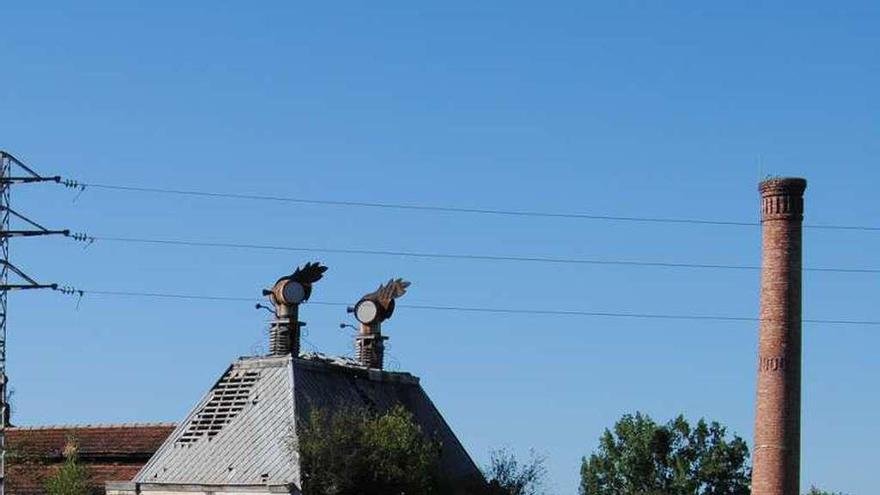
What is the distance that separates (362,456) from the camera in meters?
57.2

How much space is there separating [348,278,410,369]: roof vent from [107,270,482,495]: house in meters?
0.05

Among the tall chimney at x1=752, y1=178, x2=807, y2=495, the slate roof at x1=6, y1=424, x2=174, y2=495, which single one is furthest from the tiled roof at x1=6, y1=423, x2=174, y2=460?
the tall chimney at x1=752, y1=178, x2=807, y2=495

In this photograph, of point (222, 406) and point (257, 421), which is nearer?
point (257, 421)

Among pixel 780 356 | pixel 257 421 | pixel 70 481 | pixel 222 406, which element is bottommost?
pixel 70 481

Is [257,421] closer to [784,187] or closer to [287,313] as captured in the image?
[287,313]

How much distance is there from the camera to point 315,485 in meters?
56.7

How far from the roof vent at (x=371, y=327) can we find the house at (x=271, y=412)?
54 millimetres

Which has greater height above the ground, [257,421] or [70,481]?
[257,421]

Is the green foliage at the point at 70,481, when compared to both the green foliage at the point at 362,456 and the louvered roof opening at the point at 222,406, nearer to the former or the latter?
the louvered roof opening at the point at 222,406

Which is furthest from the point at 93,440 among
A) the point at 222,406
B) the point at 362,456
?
the point at 362,456

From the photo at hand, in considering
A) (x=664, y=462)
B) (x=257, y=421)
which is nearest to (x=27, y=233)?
(x=257, y=421)

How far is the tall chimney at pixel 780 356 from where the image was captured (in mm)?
62062

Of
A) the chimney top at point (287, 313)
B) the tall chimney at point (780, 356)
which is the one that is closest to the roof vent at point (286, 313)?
the chimney top at point (287, 313)

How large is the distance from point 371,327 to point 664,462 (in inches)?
1010
